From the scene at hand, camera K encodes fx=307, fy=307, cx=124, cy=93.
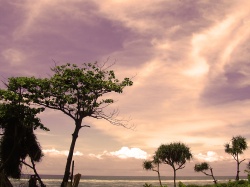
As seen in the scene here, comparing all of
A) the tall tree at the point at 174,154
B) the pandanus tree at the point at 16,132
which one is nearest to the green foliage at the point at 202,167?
the tall tree at the point at 174,154

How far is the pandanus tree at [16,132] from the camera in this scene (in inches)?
1341

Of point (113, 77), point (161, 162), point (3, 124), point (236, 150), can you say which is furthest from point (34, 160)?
point (236, 150)

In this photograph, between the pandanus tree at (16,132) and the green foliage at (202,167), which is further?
the green foliage at (202,167)

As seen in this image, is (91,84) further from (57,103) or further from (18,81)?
(18,81)

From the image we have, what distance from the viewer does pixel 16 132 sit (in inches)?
1319

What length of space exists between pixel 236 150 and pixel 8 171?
50.8 m

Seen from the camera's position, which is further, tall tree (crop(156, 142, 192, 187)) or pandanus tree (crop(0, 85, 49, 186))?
tall tree (crop(156, 142, 192, 187))

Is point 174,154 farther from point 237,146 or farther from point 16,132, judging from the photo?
point 16,132

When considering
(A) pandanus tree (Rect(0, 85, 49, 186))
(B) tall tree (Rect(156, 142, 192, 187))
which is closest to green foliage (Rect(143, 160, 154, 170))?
(B) tall tree (Rect(156, 142, 192, 187))

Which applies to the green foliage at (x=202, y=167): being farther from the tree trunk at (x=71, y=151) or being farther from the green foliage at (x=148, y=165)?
the tree trunk at (x=71, y=151)

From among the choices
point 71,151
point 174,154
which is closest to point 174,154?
point 174,154

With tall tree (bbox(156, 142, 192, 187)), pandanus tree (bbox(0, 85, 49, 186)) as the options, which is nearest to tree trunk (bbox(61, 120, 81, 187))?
pandanus tree (bbox(0, 85, 49, 186))

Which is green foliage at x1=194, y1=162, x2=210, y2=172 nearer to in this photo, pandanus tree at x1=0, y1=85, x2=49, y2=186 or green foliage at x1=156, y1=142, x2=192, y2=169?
green foliage at x1=156, y1=142, x2=192, y2=169

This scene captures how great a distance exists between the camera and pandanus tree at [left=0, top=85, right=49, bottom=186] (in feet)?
112
